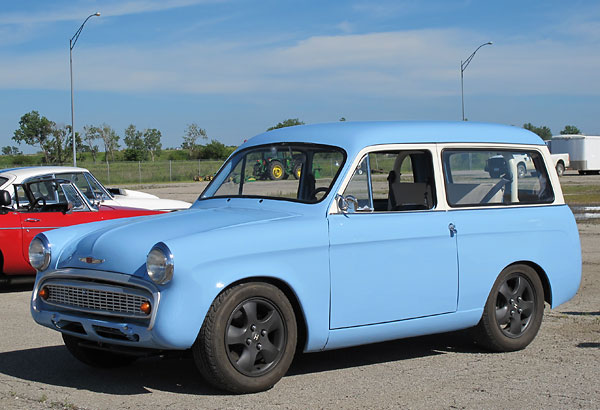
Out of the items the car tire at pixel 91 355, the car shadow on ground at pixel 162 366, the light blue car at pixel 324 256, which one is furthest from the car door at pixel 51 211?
the car tire at pixel 91 355

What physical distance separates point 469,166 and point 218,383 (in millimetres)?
2939

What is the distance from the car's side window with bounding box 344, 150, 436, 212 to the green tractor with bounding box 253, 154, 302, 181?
0.59m

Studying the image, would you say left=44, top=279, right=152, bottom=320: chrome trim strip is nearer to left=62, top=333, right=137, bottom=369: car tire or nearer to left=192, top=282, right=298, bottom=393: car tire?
left=192, top=282, right=298, bottom=393: car tire

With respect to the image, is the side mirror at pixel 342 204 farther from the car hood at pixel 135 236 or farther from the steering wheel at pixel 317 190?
the car hood at pixel 135 236

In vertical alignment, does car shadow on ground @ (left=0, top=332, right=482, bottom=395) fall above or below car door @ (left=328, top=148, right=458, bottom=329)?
below

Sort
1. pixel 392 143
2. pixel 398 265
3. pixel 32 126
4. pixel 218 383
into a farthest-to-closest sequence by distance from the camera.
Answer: pixel 32 126 < pixel 392 143 < pixel 398 265 < pixel 218 383

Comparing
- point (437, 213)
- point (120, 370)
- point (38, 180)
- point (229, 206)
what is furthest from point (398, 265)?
point (38, 180)

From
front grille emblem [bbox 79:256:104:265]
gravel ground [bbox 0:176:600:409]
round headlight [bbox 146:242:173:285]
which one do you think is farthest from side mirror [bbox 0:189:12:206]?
round headlight [bbox 146:242:173:285]

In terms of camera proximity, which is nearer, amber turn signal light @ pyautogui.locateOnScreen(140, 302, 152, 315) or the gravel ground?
amber turn signal light @ pyautogui.locateOnScreen(140, 302, 152, 315)

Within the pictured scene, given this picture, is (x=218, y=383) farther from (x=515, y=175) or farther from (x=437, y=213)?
(x=515, y=175)

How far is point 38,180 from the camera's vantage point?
10594mm

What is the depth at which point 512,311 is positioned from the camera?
6.70 meters

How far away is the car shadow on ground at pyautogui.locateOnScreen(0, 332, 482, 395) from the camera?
18.4 feet

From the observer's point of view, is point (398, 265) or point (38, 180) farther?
point (38, 180)
